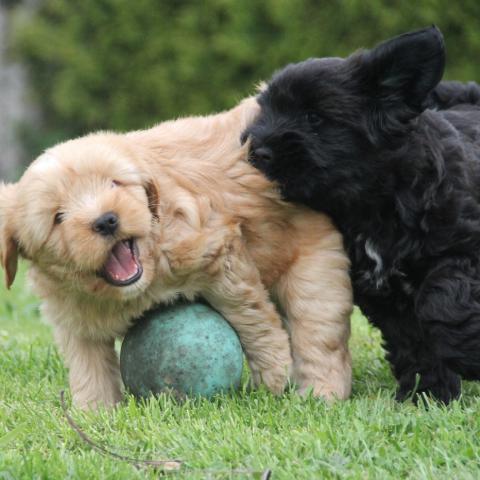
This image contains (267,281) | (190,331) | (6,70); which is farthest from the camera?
(6,70)

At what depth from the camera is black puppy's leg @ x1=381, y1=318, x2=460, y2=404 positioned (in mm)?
4586

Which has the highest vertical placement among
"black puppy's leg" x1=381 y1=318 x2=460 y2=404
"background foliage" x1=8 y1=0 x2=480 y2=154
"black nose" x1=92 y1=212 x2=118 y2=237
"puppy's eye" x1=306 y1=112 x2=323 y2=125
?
"puppy's eye" x1=306 y1=112 x2=323 y2=125

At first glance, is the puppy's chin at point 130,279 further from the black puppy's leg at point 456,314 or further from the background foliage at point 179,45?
the background foliage at point 179,45

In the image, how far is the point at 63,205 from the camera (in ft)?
13.0

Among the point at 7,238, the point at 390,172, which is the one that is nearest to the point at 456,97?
the point at 390,172

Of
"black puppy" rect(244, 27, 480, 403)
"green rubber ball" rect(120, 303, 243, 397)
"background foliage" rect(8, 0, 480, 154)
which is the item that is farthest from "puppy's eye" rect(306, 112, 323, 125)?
"background foliage" rect(8, 0, 480, 154)

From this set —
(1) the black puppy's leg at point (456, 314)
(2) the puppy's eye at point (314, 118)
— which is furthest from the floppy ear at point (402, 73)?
(1) the black puppy's leg at point (456, 314)

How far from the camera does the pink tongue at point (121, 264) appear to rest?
13.4 ft

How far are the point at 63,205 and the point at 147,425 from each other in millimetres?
902

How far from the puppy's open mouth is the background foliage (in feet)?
24.7

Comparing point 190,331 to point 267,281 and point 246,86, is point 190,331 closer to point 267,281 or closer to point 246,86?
point 267,281

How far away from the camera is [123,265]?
4.11 m

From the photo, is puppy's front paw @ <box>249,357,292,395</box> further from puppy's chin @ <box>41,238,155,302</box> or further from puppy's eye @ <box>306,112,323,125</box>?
puppy's eye @ <box>306,112,323,125</box>

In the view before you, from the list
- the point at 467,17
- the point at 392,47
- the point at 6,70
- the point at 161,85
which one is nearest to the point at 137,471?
the point at 392,47
